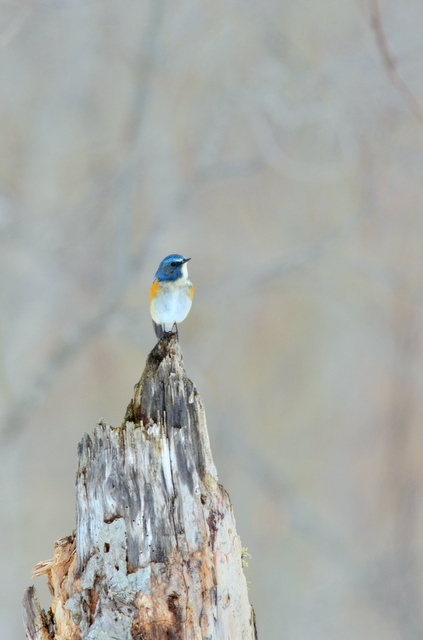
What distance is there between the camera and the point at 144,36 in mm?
8891

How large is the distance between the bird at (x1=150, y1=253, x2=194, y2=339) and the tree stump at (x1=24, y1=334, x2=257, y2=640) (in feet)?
5.64

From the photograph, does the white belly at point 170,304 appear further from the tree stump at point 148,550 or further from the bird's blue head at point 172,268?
the tree stump at point 148,550

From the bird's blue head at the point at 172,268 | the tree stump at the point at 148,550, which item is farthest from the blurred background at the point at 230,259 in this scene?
the tree stump at the point at 148,550

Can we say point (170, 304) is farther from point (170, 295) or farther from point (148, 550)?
point (148, 550)

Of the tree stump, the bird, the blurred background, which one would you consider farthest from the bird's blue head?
the blurred background

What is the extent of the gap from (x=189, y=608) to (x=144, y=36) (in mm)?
7921

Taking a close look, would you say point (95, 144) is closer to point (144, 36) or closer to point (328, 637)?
point (144, 36)

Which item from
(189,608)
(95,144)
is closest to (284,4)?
(95,144)

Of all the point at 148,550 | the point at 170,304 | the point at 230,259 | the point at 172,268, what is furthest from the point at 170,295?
the point at 230,259

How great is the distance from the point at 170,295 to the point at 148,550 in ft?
6.88

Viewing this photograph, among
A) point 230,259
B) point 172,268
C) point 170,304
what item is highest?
point 230,259

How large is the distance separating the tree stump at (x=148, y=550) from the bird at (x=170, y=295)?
1720mm

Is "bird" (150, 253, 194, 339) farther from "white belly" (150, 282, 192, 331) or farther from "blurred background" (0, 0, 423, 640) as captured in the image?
"blurred background" (0, 0, 423, 640)

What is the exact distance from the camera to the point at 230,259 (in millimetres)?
9203
